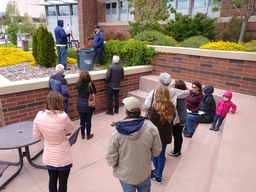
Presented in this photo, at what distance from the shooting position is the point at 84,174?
10.2ft

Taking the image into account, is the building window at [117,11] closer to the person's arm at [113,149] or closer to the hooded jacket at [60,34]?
the hooded jacket at [60,34]

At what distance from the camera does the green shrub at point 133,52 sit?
6.62 metres

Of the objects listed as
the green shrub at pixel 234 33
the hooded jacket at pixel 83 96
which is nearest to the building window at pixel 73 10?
the green shrub at pixel 234 33

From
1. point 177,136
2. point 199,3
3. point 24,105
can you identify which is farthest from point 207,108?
point 199,3

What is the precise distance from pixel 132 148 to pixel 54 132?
0.88 m

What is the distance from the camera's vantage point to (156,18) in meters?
9.54

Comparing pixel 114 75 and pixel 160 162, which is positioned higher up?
pixel 114 75

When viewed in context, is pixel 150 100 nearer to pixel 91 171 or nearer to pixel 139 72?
pixel 91 171

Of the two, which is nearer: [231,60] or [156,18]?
[231,60]

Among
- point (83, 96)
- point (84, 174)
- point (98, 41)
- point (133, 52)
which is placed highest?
point (98, 41)

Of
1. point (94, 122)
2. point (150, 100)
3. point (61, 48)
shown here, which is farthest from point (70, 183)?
point (61, 48)

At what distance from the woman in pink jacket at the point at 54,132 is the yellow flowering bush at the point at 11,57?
731 cm

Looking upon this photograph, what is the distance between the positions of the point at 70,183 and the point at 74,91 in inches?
99.1

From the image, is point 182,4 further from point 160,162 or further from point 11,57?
point 160,162
